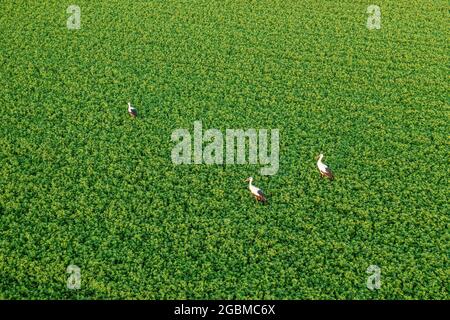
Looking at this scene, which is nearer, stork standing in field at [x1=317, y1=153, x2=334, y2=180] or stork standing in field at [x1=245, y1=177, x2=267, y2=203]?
stork standing in field at [x1=245, y1=177, x2=267, y2=203]

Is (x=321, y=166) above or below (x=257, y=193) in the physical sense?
above

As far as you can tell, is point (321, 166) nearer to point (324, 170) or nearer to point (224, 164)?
point (324, 170)

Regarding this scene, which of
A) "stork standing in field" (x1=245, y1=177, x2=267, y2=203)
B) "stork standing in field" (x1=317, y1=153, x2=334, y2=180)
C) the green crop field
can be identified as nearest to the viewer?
the green crop field

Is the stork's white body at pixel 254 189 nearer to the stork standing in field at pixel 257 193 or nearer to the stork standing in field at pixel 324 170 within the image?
the stork standing in field at pixel 257 193

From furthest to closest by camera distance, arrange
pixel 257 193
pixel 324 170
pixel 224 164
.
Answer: pixel 224 164, pixel 324 170, pixel 257 193

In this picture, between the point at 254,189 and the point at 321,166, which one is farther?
the point at 321,166

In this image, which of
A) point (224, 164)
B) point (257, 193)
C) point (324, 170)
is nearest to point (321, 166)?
point (324, 170)

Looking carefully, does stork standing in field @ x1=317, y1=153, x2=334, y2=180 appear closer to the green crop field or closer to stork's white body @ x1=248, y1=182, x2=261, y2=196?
the green crop field

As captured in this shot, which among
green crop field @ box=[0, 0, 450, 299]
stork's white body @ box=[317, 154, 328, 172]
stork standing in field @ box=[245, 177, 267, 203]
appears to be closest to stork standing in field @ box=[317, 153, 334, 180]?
stork's white body @ box=[317, 154, 328, 172]

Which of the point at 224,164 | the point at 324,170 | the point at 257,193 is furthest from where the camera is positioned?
the point at 224,164
